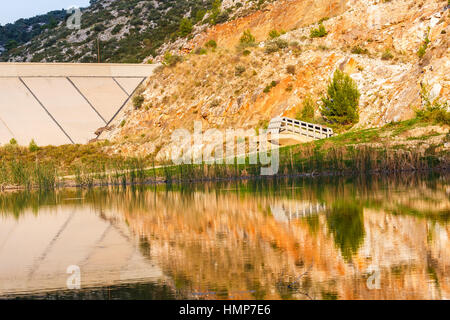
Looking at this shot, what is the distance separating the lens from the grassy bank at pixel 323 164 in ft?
101

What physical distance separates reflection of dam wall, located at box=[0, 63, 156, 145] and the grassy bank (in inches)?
920

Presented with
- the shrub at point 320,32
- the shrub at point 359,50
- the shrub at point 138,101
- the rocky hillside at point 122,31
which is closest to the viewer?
the shrub at point 359,50

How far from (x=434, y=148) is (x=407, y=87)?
12.9m

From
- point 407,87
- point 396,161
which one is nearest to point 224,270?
point 396,161

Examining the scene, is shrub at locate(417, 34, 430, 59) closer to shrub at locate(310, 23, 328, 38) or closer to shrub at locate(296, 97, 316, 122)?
shrub at locate(296, 97, 316, 122)

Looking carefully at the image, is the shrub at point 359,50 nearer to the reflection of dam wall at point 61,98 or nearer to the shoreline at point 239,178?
the shoreline at point 239,178

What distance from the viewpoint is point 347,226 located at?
14.2 m

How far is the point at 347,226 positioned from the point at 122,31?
91.9 metres

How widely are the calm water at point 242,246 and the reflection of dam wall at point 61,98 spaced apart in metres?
39.0

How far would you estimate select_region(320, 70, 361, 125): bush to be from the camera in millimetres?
45656

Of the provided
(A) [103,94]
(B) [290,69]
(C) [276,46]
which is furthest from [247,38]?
(A) [103,94]

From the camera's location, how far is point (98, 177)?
116 feet

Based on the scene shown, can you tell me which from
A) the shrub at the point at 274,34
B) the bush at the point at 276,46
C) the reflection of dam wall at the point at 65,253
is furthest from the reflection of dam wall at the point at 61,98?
the reflection of dam wall at the point at 65,253
